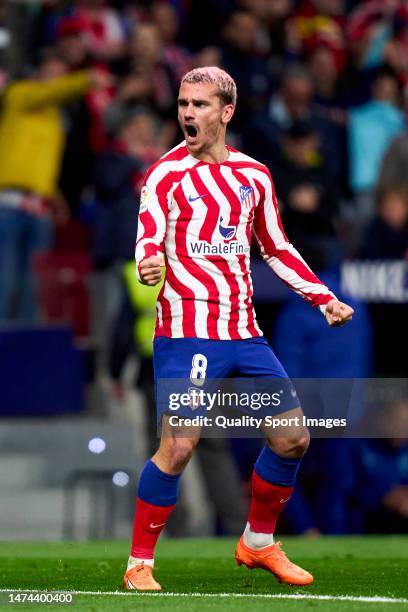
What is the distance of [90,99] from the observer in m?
13.0

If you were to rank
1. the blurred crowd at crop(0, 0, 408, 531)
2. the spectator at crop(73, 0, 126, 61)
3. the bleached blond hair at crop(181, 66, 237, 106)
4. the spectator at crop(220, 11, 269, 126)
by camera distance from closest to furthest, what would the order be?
1. the bleached blond hair at crop(181, 66, 237, 106)
2. the blurred crowd at crop(0, 0, 408, 531)
3. the spectator at crop(73, 0, 126, 61)
4. the spectator at crop(220, 11, 269, 126)

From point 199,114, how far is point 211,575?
7.12 feet

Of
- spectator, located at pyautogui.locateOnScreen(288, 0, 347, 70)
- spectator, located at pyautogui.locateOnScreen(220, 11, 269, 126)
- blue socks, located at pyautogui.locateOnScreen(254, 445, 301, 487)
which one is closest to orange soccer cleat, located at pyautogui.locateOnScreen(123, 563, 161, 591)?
blue socks, located at pyautogui.locateOnScreen(254, 445, 301, 487)

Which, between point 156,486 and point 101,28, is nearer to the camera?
point 156,486

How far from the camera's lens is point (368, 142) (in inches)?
552

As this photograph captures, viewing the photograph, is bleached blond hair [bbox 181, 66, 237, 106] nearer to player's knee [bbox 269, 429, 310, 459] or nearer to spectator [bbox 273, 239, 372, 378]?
player's knee [bbox 269, 429, 310, 459]

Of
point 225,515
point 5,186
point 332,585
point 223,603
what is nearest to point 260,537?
point 332,585

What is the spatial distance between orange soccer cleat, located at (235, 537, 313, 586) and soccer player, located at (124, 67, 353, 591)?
0.42 meters

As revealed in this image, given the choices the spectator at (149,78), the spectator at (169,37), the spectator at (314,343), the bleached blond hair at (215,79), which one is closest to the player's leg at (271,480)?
the bleached blond hair at (215,79)

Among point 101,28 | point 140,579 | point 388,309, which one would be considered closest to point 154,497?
point 140,579

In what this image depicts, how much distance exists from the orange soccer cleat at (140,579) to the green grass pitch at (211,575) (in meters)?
0.08

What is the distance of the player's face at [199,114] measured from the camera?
670 cm

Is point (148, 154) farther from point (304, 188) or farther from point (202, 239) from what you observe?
point (202, 239)

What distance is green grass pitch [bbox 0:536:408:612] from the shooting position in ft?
20.3
